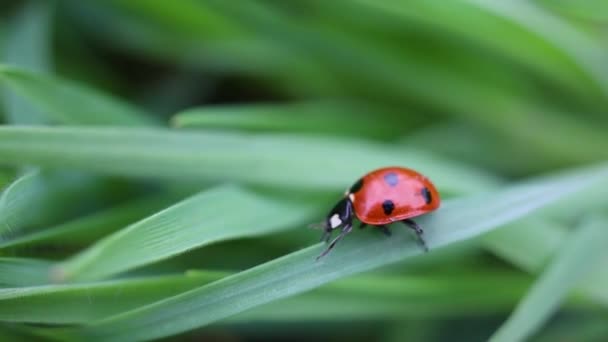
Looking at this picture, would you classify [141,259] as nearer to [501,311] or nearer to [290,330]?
[290,330]

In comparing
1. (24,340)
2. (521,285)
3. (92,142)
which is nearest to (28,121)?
(92,142)

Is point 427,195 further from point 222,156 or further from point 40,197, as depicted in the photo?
point 40,197

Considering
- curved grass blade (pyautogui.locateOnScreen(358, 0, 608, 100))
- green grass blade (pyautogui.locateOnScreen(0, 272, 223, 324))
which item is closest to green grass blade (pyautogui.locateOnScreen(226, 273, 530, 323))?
green grass blade (pyautogui.locateOnScreen(0, 272, 223, 324))

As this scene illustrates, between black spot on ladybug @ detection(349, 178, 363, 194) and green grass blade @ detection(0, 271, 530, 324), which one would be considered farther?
black spot on ladybug @ detection(349, 178, 363, 194)

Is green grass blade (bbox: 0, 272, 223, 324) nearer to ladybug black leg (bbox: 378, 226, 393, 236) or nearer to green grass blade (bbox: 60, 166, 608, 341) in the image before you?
green grass blade (bbox: 60, 166, 608, 341)

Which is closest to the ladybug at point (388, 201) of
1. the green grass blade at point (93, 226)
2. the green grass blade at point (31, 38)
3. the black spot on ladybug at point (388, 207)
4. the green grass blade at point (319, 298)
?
the black spot on ladybug at point (388, 207)

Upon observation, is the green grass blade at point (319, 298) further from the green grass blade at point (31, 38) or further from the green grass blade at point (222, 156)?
the green grass blade at point (31, 38)
